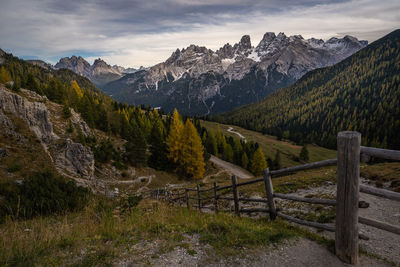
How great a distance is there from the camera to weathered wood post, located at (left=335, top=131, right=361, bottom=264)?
4.12 m

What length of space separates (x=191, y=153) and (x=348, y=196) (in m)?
39.5

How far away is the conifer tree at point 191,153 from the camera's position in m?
42.9

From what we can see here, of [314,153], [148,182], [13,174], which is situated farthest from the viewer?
[314,153]

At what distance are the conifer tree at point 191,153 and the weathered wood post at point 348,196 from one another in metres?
38.7

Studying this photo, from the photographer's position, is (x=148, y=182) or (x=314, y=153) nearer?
(x=148, y=182)

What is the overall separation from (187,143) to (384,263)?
3978cm

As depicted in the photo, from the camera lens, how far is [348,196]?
429 centimetres

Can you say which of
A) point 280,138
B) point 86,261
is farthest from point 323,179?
point 280,138

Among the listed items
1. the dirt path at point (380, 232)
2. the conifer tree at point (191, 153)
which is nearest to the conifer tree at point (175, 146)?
the conifer tree at point (191, 153)

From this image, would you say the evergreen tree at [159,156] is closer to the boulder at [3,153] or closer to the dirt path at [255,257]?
the boulder at [3,153]

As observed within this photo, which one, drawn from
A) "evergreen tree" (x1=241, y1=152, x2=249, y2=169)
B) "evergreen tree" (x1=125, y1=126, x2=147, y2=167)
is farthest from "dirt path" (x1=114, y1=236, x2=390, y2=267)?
"evergreen tree" (x1=241, y1=152, x2=249, y2=169)

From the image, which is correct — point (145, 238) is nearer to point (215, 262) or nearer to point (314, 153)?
point (215, 262)

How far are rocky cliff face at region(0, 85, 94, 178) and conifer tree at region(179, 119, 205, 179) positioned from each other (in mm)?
18750

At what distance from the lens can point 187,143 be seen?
143ft
